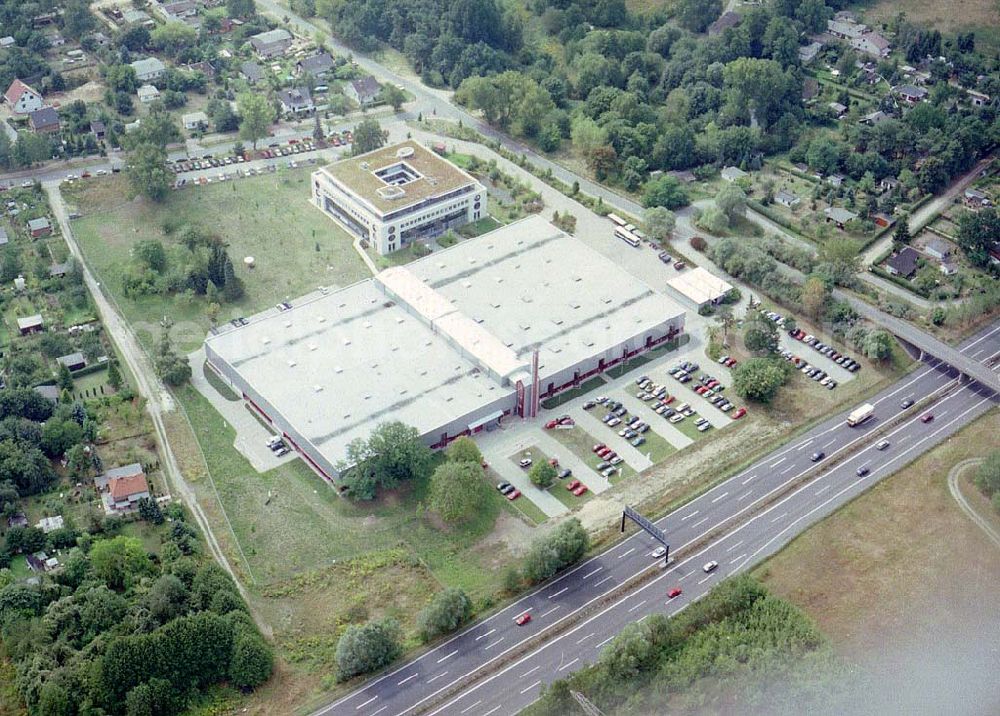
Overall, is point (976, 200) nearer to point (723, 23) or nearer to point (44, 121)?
point (723, 23)

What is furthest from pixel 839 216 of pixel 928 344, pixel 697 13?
pixel 697 13

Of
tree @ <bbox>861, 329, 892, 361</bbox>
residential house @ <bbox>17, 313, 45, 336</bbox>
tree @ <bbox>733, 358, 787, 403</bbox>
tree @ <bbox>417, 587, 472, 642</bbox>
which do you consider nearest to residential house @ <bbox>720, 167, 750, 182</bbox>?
tree @ <bbox>861, 329, 892, 361</bbox>

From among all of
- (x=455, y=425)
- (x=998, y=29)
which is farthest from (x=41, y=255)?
(x=998, y=29)

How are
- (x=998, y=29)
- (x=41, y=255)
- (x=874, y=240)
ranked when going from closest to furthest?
1. (x=41, y=255)
2. (x=874, y=240)
3. (x=998, y=29)

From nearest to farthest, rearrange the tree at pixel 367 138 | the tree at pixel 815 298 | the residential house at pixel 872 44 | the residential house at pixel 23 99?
the tree at pixel 815 298 → the tree at pixel 367 138 → the residential house at pixel 23 99 → the residential house at pixel 872 44

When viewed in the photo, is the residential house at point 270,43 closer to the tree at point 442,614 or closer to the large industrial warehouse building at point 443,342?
the large industrial warehouse building at point 443,342

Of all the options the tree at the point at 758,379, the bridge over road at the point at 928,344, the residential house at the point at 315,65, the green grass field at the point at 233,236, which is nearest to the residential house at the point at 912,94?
the bridge over road at the point at 928,344

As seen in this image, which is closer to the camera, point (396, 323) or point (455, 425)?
point (455, 425)

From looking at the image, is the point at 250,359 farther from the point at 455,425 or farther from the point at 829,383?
the point at 829,383
